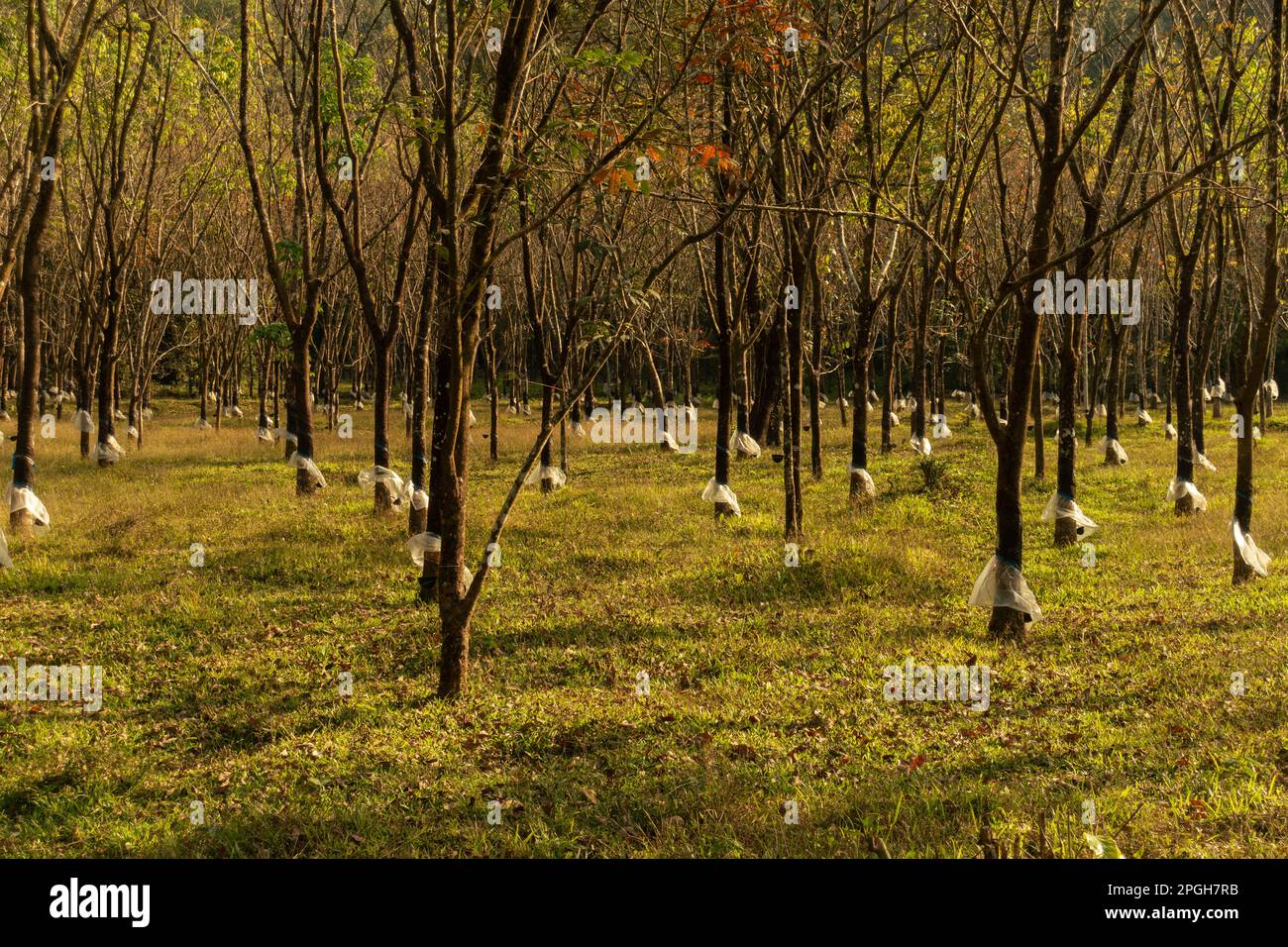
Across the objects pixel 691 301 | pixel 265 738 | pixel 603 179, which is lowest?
pixel 265 738

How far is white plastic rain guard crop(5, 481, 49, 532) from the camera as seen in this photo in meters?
10.8

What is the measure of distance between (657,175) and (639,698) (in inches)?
169

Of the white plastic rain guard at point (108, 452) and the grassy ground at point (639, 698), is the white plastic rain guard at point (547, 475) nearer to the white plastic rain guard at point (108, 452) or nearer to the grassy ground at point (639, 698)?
the grassy ground at point (639, 698)

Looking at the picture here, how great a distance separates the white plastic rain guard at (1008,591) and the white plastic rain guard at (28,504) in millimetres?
10109

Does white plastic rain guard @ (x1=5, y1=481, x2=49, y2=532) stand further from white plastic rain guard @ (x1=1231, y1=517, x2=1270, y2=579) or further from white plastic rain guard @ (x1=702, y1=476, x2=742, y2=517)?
white plastic rain guard @ (x1=1231, y1=517, x2=1270, y2=579)

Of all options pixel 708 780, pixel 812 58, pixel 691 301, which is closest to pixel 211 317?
pixel 691 301

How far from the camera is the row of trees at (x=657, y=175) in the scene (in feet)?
22.0

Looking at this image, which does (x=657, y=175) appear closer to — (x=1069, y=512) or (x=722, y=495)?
(x=722, y=495)

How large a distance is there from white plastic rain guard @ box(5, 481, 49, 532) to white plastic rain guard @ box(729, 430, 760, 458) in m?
11.5

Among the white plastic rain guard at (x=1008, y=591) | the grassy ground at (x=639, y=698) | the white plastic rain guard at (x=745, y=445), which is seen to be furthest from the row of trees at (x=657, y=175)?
the white plastic rain guard at (x=745, y=445)

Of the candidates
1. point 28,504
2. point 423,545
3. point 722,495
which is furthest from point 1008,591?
point 28,504

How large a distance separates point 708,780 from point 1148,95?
37.7 feet

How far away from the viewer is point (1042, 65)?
1430 cm

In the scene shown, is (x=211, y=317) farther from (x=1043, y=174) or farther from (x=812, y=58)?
(x=1043, y=174)
